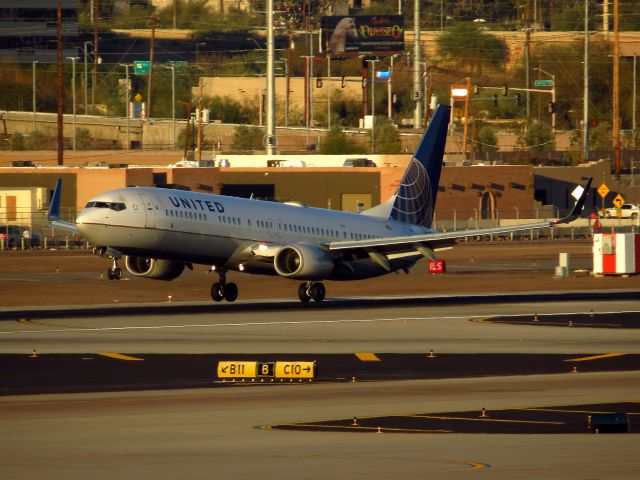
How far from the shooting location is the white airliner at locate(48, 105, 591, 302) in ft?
178

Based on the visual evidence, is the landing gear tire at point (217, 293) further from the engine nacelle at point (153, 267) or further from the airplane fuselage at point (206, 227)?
the engine nacelle at point (153, 267)

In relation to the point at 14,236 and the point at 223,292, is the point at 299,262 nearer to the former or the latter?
the point at 223,292

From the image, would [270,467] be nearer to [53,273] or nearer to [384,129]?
[53,273]

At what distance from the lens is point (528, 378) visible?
34969mm

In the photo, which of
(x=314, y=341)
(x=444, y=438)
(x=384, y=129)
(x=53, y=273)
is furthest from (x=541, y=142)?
(x=444, y=438)

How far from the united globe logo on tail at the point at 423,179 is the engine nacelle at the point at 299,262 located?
8.84 metres

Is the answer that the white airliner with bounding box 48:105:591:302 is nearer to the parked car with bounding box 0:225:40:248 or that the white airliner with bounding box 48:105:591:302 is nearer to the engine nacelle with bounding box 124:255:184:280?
the engine nacelle with bounding box 124:255:184:280

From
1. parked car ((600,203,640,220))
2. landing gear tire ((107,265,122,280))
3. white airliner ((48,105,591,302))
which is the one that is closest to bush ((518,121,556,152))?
parked car ((600,203,640,220))

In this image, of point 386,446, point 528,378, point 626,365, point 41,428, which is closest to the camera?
point 386,446

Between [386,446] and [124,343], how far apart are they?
19.7m

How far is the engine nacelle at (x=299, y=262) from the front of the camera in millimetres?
57469

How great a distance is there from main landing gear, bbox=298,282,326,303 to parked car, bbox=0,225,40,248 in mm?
49217

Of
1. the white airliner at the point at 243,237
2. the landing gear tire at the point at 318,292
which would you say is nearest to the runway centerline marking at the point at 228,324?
the white airliner at the point at 243,237

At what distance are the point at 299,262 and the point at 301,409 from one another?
2783 centimetres
